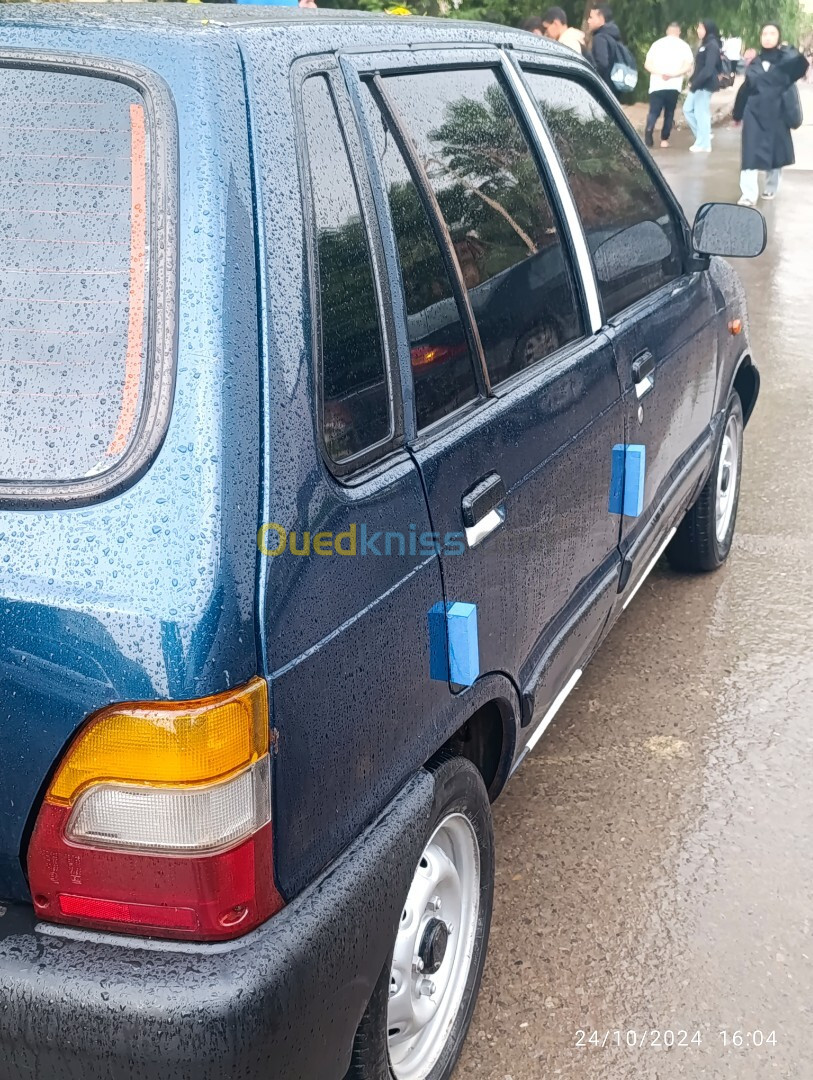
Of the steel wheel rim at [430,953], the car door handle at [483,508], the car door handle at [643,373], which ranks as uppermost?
the car door handle at [643,373]

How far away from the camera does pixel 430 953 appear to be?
208cm

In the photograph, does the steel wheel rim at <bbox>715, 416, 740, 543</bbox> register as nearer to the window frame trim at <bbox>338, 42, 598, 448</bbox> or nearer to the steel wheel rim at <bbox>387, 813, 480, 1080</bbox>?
the window frame trim at <bbox>338, 42, 598, 448</bbox>

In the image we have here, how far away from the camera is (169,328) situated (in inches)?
59.9

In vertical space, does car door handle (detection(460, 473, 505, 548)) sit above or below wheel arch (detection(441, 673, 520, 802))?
above

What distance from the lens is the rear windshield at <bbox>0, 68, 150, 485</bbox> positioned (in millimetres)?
1521

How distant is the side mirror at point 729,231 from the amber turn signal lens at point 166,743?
266 centimetres

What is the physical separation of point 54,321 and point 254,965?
92 centimetres

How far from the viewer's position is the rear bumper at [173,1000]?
1.42 meters

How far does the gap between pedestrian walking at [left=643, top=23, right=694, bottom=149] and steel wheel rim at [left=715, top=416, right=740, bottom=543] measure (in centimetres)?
1390

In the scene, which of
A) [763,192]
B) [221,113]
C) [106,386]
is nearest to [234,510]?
[106,386]

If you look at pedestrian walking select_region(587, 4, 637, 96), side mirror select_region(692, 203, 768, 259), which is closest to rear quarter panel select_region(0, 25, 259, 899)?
side mirror select_region(692, 203, 768, 259)

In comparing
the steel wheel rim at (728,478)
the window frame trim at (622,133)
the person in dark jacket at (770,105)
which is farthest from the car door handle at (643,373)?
the person in dark jacket at (770,105)

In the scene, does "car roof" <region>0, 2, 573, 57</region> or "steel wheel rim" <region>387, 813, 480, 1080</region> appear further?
"steel wheel rim" <region>387, 813, 480, 1080</region>

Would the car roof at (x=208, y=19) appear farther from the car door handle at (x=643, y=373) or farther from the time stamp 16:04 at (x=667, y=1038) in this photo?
the time stamp 16:04 at (x=667, y=1038)
